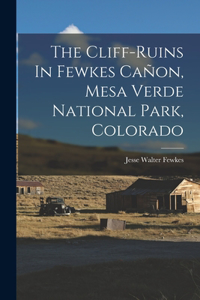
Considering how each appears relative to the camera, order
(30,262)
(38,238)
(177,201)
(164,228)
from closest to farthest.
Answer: (30,262)
(38,238)
(164,228)
(177,201)

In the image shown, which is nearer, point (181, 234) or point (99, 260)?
point (99, 260)

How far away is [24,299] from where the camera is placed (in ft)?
28.2

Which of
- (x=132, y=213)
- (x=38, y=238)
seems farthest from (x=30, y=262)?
(x=132, y=213)

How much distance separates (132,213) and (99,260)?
1852 cm

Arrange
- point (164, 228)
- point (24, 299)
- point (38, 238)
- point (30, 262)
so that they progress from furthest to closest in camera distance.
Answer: point (164, 228), point (38, 238), point (30, 262), point (24, 299)

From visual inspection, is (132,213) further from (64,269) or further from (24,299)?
(24,299)

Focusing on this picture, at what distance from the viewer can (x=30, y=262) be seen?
40.1ft

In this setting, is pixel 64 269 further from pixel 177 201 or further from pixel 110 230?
pixel 177 201
